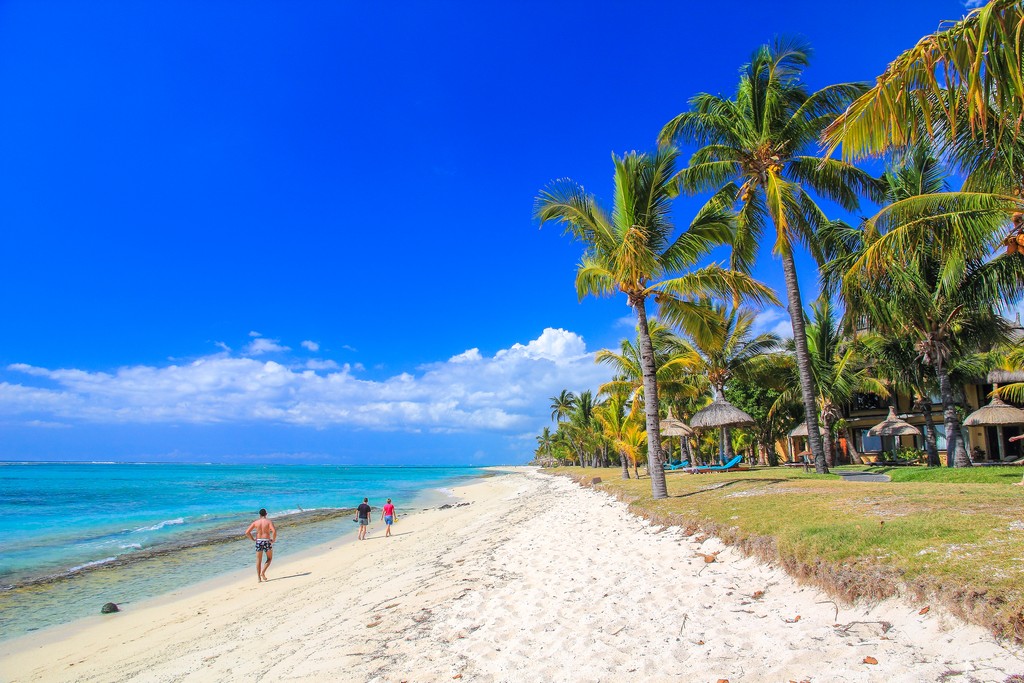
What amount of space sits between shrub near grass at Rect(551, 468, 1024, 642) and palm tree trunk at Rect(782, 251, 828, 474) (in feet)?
16.6

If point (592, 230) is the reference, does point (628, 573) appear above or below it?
below

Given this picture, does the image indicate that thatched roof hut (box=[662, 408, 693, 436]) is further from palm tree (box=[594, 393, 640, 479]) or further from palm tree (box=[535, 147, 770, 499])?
palm tree (box=[535, 147, 770, 499])

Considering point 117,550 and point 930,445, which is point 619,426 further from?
point 117,550

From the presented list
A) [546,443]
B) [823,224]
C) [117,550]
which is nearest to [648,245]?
[823,224]

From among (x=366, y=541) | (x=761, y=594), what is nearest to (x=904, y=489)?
(x=761, y=594)

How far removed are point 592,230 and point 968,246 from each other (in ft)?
21.5

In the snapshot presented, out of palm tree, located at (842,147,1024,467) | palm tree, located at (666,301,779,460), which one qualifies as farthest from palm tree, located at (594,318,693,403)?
palm tree, located at (842,147,1024,467)

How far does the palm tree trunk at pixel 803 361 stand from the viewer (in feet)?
43.2

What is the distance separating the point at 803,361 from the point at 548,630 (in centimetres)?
1143

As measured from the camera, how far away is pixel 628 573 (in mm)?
6027

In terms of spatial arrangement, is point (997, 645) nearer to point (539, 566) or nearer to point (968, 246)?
point (539, 566)

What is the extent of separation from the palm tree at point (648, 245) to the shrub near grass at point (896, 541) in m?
3.91

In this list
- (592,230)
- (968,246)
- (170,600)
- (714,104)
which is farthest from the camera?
(714,104)

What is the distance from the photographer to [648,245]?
11852 millimetres
